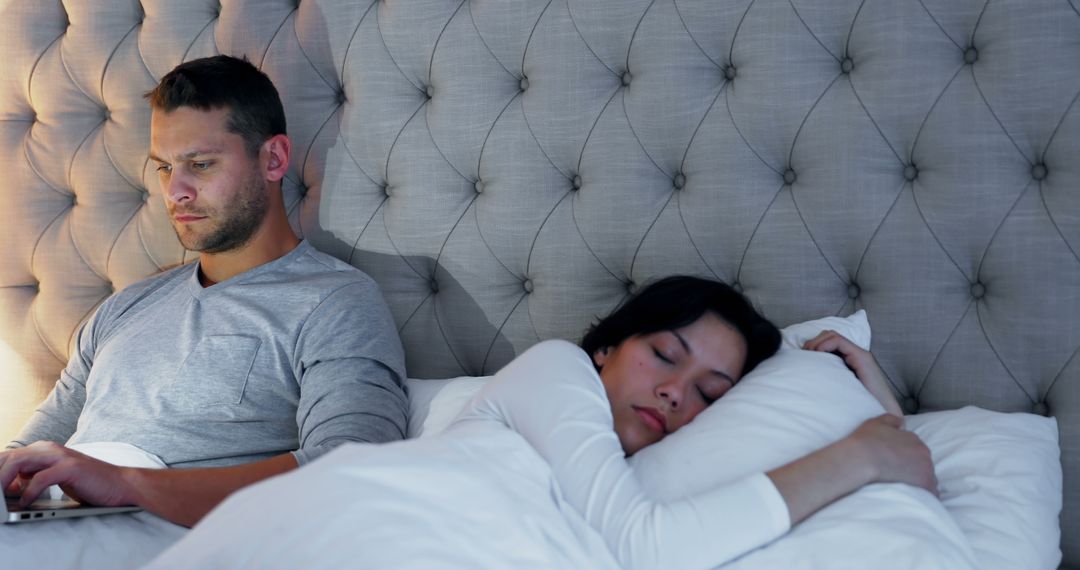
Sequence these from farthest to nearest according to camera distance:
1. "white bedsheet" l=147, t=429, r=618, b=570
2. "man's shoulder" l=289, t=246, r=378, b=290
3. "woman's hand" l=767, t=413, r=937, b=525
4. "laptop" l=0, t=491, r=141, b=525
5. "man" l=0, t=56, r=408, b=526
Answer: "man's shoulder" l=289, t=246, r=378, b=290
"man" l=0, t=56, r=408, b=526
"laptop" l=0, t=491, r=141, b=525
"woman's hand" l=767, t=413, r=937, b=525
"white bedsheet" l=147, t=429, r=618, b=570

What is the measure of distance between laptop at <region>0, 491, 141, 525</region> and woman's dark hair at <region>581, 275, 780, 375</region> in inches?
27.3

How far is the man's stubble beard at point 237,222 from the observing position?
1609mm

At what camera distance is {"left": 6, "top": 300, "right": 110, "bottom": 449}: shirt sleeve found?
5.47ft

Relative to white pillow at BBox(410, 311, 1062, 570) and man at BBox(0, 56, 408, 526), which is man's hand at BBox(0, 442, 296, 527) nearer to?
man at BBox(0, 56, 408, 526)

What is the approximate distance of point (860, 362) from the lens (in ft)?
4.38

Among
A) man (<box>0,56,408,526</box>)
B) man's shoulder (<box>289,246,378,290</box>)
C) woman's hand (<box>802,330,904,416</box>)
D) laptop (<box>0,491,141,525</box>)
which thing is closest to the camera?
laptop (<box>0,491,141,525</box>)

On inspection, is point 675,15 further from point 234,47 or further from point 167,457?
point 167,457

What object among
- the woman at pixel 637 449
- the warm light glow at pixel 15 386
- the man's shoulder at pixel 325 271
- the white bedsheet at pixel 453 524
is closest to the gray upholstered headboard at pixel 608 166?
the warm light glow at pixel 15 386

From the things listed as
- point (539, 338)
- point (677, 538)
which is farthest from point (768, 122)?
point (677, 538)

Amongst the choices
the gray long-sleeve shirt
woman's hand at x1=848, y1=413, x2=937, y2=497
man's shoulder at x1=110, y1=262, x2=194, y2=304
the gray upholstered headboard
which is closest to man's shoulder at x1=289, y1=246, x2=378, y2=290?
the gray long-sleeve shirt

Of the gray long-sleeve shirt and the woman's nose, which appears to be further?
the gray long-sleeve shirt

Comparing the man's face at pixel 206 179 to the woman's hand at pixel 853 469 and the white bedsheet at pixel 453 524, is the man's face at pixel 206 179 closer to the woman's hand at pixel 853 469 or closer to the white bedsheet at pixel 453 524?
the white bedsheet at pixel 453 524

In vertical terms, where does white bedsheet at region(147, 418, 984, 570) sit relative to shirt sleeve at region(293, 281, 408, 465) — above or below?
above

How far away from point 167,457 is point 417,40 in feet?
2.73
